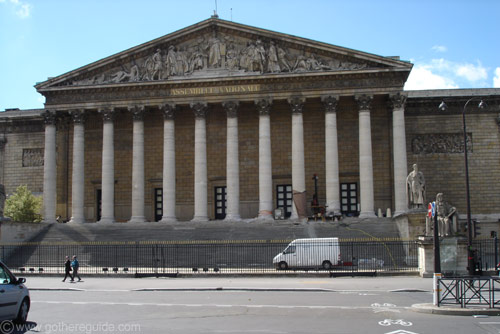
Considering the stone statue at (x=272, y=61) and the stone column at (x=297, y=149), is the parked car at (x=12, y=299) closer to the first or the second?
the stone column at (x=297, y=149)

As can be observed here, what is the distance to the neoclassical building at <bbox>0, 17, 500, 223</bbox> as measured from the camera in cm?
4178

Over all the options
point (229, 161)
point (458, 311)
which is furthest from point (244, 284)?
point (229, 161)

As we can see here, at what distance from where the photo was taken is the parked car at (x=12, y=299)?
12.6 metres

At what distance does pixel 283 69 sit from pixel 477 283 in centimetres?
2920

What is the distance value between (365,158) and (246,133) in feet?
34.7

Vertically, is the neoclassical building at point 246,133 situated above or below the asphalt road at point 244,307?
above

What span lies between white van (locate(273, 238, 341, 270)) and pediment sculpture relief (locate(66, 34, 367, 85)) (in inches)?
653

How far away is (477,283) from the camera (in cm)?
1549

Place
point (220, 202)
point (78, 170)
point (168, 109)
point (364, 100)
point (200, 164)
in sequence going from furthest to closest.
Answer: point (220, 202) < point (78, 170) < point (168, 109) < point (200, 164) < point (364, 100)

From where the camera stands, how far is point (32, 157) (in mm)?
51125

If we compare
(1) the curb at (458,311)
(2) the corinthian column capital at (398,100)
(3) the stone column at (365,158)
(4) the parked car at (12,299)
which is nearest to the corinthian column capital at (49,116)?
(3) the stone column at (365,158)

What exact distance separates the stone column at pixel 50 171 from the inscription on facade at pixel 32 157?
617 centimetres

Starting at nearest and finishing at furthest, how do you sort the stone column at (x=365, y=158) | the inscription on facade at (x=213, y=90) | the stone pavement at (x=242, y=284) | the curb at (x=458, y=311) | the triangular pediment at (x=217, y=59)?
the curb at (x=458, y=311) < the stone pavement at (x=242, y=284) < the stone column at (x=365, y=158) < the triangular pediment at (x=217, y=59) < the inscription on facade at (x=213, y=90)

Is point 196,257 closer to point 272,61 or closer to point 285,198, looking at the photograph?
point 285,198
